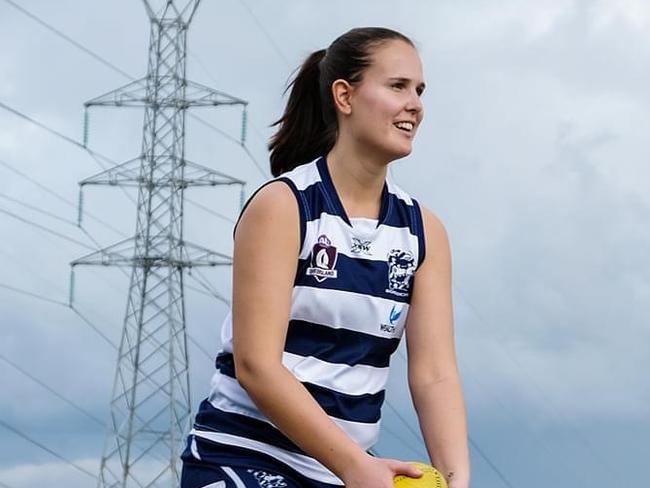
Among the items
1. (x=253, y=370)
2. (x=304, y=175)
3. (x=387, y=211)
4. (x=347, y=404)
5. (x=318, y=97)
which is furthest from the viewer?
(x=318, y=97)

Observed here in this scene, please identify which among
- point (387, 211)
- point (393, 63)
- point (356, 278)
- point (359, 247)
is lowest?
point (356, 278)

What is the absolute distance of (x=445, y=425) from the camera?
525cm

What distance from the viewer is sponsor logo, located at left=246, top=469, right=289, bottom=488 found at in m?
4.99

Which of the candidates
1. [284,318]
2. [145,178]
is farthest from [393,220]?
[145,178]

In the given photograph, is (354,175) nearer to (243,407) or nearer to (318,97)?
(318,97)

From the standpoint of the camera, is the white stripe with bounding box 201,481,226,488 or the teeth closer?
the white stripe with bounding box 201,481,226,488

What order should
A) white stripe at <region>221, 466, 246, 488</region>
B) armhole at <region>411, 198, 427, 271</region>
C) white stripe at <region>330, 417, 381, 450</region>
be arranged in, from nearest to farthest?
1. white stripe at <region>221, 466, 246, 488</region>
2. white stripe at <region>330, 417, 381, 450</region>
3. armhole at <region>411, 198, 427, 271</region>

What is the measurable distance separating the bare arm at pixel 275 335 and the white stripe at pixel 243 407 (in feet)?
0.56

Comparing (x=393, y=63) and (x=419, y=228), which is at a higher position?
(x=393, y=63)

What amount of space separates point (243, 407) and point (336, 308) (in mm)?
451

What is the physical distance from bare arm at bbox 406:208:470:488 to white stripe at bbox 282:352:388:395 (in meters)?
0.29

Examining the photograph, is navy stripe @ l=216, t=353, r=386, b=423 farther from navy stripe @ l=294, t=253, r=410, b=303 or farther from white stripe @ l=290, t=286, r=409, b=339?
navy stripe @ l=294, t=253, r=410, b=303

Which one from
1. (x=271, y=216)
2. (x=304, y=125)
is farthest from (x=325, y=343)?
(x=304, y=125)

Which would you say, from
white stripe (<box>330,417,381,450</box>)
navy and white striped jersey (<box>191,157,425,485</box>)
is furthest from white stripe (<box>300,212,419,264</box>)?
white stripe (<box>330,417,381,450</box>)
